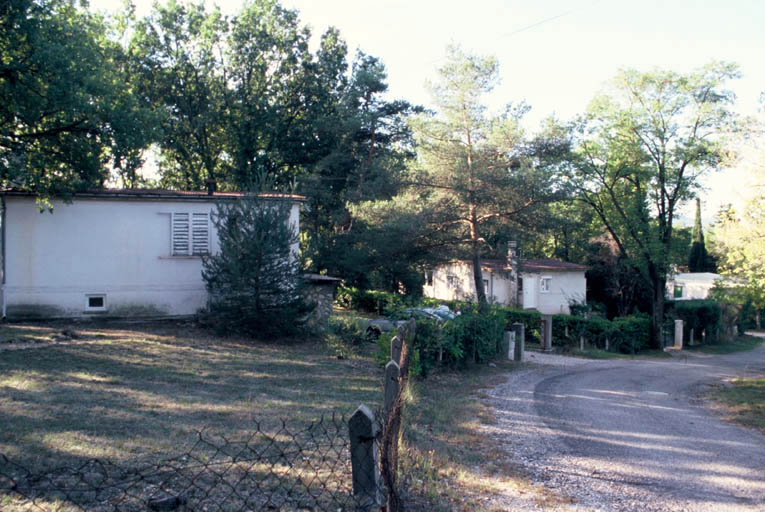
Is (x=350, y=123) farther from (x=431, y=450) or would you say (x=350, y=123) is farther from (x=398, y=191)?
(x=431, y=450)

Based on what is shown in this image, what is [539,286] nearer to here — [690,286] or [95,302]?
[690,286]

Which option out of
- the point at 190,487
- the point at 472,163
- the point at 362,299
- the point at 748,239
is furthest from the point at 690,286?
the point at 190,487

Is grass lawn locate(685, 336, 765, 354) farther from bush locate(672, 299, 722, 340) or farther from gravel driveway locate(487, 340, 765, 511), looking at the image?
gravel driveway locate(487, 340, 765, 511)

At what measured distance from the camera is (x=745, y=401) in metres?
12.1

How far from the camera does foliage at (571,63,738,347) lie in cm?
2816

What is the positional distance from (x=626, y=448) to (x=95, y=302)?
15.3 metres

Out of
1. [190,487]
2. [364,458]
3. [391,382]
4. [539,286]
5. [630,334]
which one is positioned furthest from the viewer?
[539,286]

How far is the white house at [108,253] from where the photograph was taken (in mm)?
16531

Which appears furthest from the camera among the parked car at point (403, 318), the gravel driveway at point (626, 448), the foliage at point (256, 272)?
the foliage at point (256, 272)

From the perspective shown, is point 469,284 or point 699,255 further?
point 699,255

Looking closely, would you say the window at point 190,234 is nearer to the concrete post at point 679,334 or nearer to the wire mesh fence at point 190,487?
the wire mesh fence at point 190,487

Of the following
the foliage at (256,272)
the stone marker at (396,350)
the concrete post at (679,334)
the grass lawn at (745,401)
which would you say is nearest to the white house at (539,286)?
the concrete post at (679,334)

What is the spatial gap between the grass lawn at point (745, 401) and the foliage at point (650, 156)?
562 inches

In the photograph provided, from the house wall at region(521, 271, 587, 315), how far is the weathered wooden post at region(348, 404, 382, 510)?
113 ft
